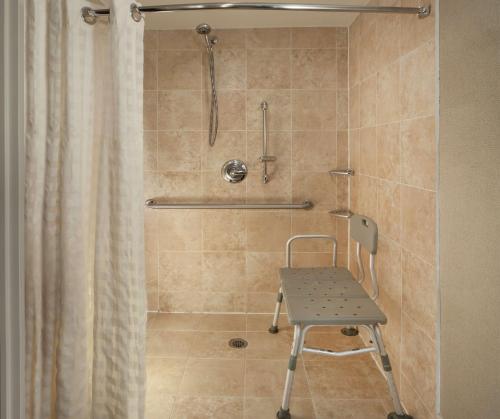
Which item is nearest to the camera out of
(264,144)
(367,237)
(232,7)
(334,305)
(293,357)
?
(232,7)

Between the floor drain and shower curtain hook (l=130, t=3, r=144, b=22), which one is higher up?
shower curtain hook (l=130, t=3, r=144, b=22)

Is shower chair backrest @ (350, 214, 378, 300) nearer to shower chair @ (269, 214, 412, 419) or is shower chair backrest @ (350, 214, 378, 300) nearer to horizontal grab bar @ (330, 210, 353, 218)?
shower chair @ (269, 214, 412, 419)

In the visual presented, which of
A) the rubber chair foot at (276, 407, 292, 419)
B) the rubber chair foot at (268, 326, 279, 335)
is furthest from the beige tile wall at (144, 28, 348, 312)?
the rubber chair foot at (276, 407, 292, 419)

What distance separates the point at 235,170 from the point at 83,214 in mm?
1724

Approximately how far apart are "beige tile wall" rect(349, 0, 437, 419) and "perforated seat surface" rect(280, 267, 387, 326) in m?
0.18

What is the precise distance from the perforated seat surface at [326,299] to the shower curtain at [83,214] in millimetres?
779

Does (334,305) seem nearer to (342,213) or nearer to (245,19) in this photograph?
(342,213)

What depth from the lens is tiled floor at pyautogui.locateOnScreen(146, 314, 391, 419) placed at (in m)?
1.81

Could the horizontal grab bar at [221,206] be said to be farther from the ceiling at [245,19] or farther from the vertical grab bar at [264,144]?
the ceiling at [245,19]

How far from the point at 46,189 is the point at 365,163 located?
184 centimetres

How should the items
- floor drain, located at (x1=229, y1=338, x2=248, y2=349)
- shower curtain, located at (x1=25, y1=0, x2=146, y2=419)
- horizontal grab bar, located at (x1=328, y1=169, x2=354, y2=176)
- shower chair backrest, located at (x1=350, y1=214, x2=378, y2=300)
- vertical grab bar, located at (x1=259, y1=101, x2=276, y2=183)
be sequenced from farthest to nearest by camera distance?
vertical grab bar, located at (x1=259, y1=101, x2=276, y2=183) → horizontal grab bar, located at (x1=328, y1=169, x2=354, y2=176) → floor drain, located at (x1=229, y1=338, x2=248, y2=349) → shower chair backrest, located at (x1=350, y1=214, x2=378, y2=300) → shower curtain, located at (x1=25, y1=0, x2=146, y2=419)

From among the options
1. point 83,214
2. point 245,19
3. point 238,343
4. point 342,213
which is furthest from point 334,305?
point 245,19

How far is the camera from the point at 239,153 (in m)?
2.77

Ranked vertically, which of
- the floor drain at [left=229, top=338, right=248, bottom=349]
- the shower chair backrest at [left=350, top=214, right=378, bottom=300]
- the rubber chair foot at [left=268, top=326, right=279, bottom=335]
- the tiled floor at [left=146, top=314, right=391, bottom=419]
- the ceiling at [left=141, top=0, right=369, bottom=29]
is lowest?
the tiled floor at [left=146, top=314, right=391, bottom=419]
